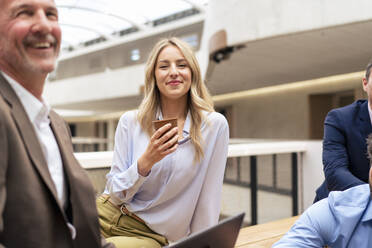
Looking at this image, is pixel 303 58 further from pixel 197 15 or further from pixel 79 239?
pixel 197 15

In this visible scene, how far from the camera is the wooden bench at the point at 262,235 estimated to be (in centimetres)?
185

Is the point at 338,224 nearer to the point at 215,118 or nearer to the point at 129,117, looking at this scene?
the point at 215,118

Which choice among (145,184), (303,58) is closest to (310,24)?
(303,58)

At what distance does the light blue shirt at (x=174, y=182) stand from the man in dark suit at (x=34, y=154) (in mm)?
637

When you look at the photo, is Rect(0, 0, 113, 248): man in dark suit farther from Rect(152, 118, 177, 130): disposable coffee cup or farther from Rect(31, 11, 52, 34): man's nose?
Rect(152, 118, 177, 130): disposable coffee cup

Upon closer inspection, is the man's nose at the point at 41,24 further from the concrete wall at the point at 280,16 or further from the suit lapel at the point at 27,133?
the concrete wall at the point at 280,16

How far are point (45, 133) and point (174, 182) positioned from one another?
788mm

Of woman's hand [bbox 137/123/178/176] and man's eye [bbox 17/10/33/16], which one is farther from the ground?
man's eye [bbox 17/10/33/16]

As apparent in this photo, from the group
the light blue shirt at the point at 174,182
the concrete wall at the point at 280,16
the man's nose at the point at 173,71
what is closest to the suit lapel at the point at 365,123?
the light blue shirt at the point at 174,182

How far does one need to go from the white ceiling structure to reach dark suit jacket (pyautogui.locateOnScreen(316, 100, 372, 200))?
610 inches

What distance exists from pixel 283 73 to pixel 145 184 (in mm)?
9300

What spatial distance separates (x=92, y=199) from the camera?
2.99 feet

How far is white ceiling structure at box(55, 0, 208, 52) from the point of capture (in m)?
17.8

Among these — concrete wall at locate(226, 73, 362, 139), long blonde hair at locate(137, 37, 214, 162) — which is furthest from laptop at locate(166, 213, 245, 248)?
concrete wall at locate(226, 73, 362, 139)
